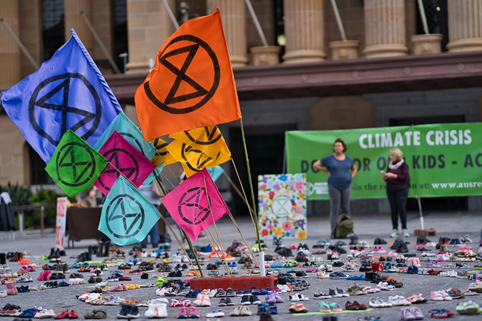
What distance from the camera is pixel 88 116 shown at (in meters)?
10.1

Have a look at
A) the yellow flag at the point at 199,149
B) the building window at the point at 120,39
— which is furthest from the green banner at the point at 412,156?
the building window at the point at 120,39

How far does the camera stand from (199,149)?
9812 millimetres

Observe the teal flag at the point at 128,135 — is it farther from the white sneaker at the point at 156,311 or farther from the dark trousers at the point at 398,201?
the dark trousers at the point at 398,201

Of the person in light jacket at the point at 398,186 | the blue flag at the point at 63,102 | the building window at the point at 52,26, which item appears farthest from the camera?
the building window at the point at 52,26

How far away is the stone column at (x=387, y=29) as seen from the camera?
27125 millimetres

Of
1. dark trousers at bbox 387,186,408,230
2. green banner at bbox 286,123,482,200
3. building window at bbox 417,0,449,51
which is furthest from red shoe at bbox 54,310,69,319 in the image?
building window at bbox 417,0,449,51

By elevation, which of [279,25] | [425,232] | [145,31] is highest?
[279,25]

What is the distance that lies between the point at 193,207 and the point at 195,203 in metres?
0.05

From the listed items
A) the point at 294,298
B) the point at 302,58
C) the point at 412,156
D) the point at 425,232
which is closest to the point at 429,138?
the point at 412,156

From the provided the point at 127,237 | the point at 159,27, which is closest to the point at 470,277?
the point at 127,237

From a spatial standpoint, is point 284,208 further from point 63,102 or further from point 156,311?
point 156,311

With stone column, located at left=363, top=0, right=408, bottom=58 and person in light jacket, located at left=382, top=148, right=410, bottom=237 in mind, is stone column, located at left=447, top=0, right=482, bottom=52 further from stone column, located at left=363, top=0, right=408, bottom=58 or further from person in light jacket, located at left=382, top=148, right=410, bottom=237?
person in light jacket, located at left=382, top=148, right=410, bottom=237

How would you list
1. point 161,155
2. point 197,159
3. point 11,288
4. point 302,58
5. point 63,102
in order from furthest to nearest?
point 302,58 → point 11,288 → point 63,102 → point 161,155 → point 197,159

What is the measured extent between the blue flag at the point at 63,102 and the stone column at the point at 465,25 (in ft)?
61.2
